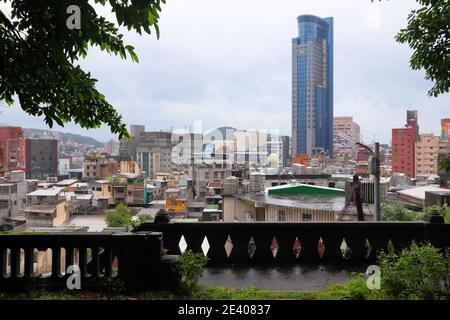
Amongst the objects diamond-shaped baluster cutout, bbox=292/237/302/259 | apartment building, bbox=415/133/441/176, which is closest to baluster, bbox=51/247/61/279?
diamond-shaped baluster cutout, bbox=292/237/302/259

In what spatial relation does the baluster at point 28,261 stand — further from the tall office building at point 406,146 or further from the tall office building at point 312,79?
the tall office building at point 406,146

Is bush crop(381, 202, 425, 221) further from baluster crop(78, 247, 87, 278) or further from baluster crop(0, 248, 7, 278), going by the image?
baluster crop(0, 248, 7, 278)

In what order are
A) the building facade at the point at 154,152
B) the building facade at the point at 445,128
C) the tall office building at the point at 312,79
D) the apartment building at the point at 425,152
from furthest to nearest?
the apartment building at the point at 425,152 → the building facade at the point at 154,152 → the building facade at the point at 445,128 → the tall office building at the point at 312,79

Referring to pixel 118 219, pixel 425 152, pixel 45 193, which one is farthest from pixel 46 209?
pixel 425 152

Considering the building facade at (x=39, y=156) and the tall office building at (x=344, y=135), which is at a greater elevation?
the tall office building at (x=344, y=135)

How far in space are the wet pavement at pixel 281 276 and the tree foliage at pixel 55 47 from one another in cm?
369

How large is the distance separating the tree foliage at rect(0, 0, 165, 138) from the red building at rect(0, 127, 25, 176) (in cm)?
424

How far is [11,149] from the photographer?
34.5ft

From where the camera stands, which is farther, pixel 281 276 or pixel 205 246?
pixel 205 246

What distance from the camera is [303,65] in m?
11.5

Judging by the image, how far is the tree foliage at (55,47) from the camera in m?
4.95

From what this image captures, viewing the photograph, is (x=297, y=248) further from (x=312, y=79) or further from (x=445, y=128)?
(x=445, y=128)

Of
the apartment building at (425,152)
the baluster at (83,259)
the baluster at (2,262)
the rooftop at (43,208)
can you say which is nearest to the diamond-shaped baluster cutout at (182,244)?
the baluster at (83,259)

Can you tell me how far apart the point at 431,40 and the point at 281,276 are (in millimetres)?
4981
